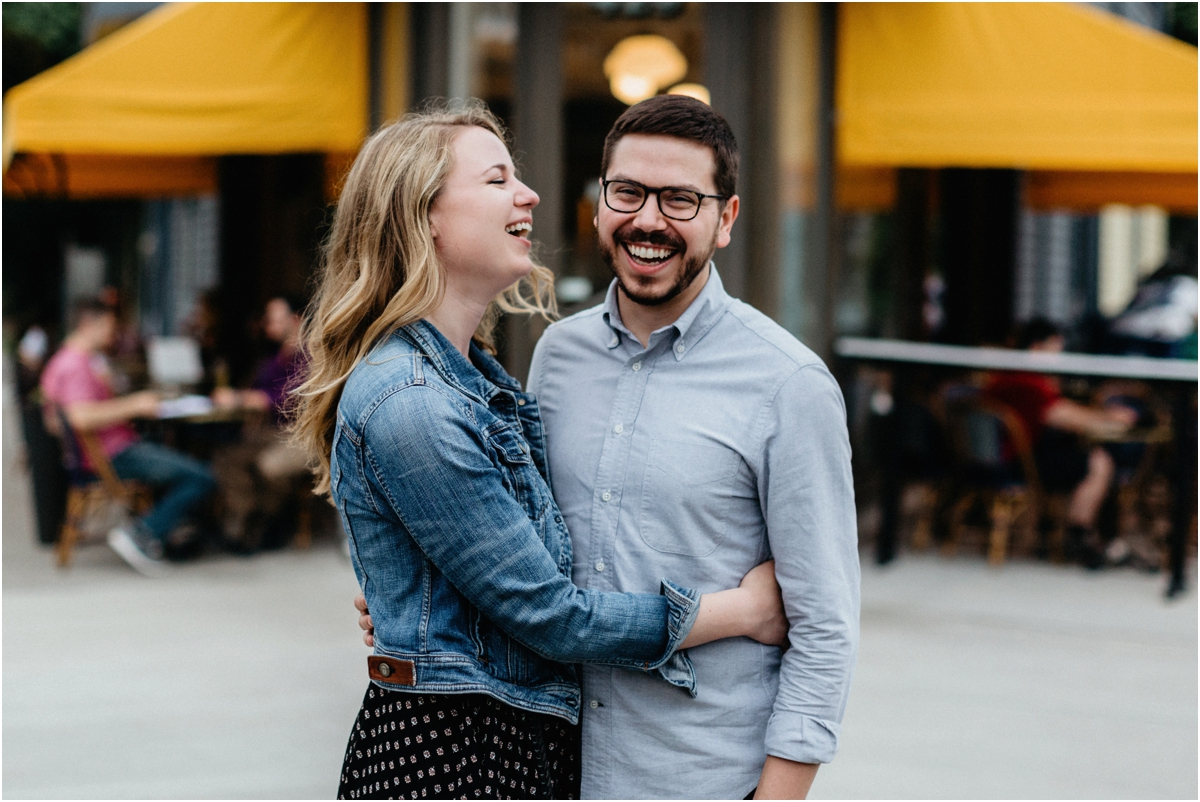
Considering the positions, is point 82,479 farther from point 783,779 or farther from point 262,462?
point 783,779

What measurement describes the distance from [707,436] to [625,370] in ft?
0.72

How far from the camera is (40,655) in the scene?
213 inches

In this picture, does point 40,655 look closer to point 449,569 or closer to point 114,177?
point 449,569

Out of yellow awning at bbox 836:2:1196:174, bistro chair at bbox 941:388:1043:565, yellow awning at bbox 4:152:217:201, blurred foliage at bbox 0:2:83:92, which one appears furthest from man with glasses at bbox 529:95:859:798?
blurred foliage at bbox 0:2:83:92

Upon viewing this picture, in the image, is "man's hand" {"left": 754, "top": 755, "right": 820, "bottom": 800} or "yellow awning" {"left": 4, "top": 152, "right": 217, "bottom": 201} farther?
"yellow awning" {"left": 4, "top": 152, "right": 217, "bottom": 201}

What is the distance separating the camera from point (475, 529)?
170 cm

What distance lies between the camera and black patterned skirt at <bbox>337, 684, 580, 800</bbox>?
71.9 inches

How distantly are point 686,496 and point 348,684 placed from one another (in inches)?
137

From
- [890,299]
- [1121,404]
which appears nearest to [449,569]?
[1121,404]

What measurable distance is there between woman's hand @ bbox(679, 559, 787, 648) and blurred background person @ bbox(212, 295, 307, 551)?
6.15 metres

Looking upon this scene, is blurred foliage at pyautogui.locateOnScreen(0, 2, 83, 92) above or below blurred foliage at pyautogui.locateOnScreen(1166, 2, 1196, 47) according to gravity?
below

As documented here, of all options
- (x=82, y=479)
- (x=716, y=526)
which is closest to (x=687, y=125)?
(x=716, y=526)

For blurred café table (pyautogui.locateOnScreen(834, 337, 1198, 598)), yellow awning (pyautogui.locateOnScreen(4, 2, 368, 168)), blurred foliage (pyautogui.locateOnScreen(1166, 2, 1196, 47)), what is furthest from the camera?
blurred foliage (pyautogui.locateOnScreen(1166, 2, 1196, 47))

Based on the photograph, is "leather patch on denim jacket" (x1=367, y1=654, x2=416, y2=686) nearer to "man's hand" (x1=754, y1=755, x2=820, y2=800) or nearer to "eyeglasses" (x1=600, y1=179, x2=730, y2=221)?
"man's hand" (x1=754, y1=755, x2=820, y2=800)
